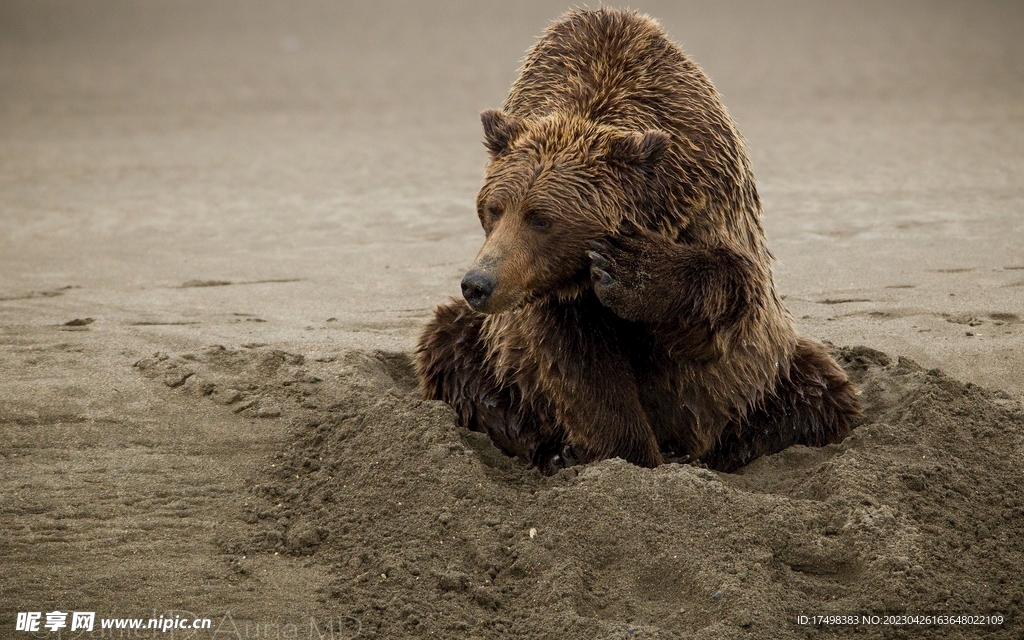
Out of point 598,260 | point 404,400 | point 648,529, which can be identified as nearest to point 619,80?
point 598,260

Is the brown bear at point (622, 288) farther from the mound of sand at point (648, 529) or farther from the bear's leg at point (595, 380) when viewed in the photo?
the mound of sand at point (648, 529)

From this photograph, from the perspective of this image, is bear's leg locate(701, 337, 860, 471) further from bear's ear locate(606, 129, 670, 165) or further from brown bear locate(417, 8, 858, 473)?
bear's ear locate(606, 129, 670, 165)

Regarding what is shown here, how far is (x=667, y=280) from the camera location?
4.13 m

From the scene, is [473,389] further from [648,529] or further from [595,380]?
[648,529]

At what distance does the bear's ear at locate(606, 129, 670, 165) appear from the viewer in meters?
4.14

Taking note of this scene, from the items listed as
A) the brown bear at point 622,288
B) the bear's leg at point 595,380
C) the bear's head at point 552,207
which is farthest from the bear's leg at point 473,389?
the bear's head at point 552,207

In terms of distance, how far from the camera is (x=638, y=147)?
4145 mm

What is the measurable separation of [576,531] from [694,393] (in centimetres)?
104

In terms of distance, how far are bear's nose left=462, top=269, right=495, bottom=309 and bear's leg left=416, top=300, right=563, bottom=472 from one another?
0.95m

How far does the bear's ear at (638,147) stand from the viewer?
4.14 m

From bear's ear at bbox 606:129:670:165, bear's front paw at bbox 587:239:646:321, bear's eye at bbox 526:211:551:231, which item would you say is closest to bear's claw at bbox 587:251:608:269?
bear's front paw at bbox 587:239:646:321

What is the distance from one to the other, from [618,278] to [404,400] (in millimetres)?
1272

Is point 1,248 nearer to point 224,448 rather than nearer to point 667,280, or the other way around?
point 224,448

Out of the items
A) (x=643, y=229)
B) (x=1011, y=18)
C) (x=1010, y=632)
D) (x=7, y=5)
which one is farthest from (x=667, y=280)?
(x=7, y=5)
